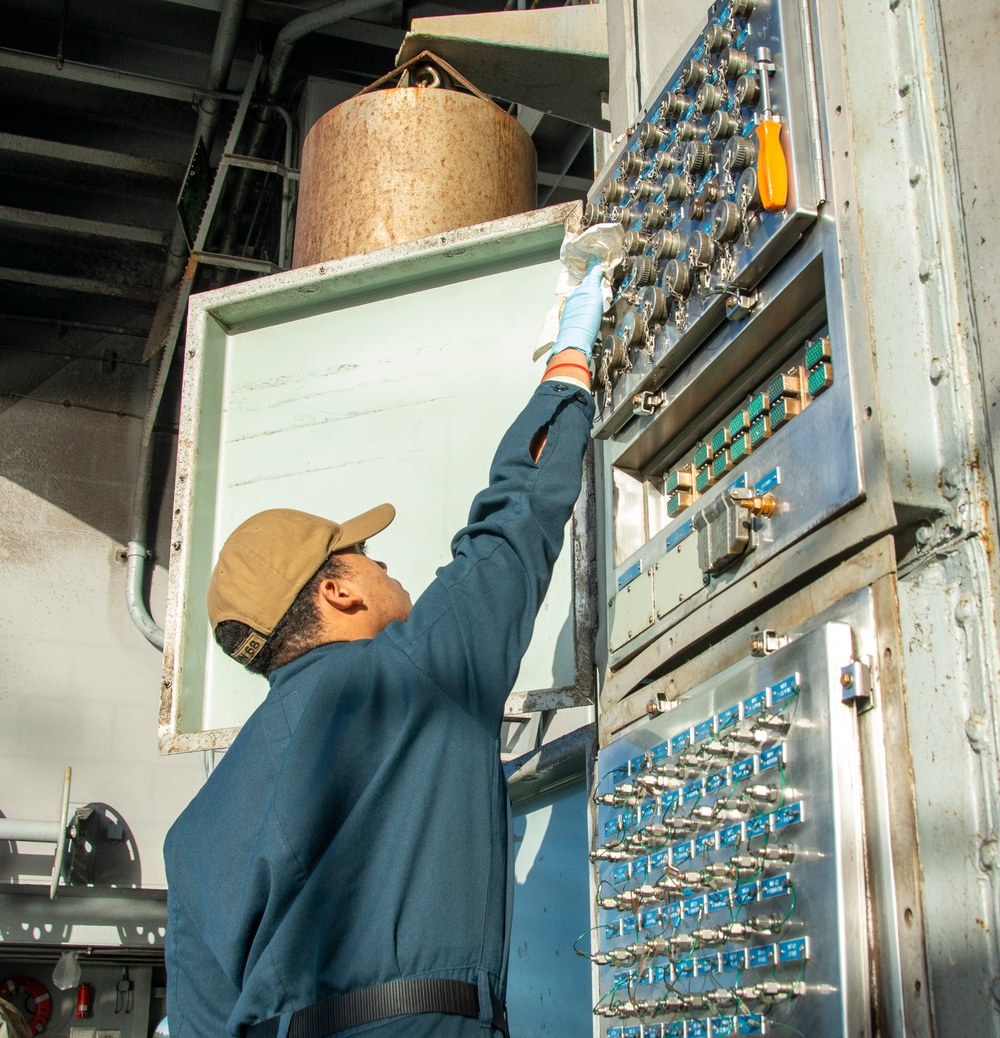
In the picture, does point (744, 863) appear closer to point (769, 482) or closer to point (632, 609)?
point (769, 482)

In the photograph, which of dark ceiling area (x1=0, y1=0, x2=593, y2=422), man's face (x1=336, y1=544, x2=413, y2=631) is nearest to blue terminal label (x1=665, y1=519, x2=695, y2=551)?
man's face (x1=336, y1=544, x2=413, y2=631)

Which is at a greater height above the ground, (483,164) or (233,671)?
(483,164)

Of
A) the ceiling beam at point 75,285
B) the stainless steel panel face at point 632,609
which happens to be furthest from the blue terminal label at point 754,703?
the ceiling beam at point 75,285

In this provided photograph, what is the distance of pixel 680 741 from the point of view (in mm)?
1964

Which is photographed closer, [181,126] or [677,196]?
[677,196]

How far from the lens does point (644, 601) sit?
7.66 feet

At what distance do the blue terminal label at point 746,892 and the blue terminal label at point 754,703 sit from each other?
0.23 metres

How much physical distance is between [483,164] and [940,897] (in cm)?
→ 285

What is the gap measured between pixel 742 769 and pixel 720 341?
776 millimetres

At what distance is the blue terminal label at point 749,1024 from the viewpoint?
1609mm

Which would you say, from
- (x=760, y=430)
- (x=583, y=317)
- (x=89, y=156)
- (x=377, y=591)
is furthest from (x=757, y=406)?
(x=89, y=156)

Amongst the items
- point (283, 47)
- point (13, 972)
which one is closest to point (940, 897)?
point (283, 47)

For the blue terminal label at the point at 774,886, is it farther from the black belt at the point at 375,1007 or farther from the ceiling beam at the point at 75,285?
the ceiling beam at the point at 75,285

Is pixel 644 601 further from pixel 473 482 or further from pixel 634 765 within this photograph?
pixel 473 482
